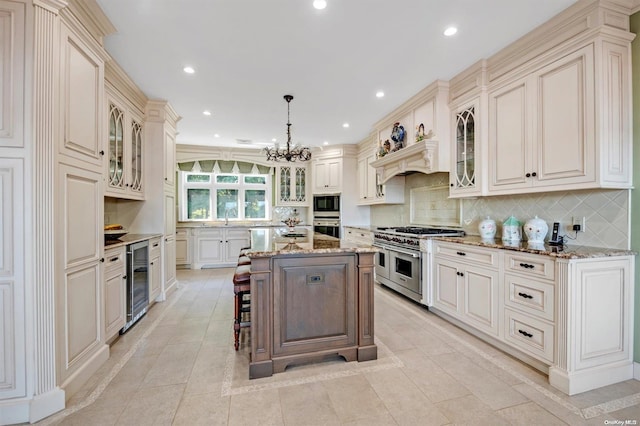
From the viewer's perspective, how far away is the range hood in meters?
3.47

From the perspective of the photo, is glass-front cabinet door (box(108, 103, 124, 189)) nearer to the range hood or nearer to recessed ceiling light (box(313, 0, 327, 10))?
recessed ceiling light (box(313, 0, 327, 10))

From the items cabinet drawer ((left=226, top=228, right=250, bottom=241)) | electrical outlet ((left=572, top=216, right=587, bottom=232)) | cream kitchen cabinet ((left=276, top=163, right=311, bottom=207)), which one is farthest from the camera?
Result: cream kitchen cabinet ((left=276, top=163, right=311, bottom=207))

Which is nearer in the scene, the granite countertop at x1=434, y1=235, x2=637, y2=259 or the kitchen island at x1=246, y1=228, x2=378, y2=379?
the granite countertop at x1=434, y1=235, x2=637, y2=259

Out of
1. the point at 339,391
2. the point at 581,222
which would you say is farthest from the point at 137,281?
the point at 581,222

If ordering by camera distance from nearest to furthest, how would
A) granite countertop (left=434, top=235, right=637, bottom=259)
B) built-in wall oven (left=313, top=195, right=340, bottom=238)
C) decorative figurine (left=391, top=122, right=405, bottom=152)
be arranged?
granite countertop (left=434, top=235, right=637, bottom=259) → decorative figurine (left=391, top=122, right=405, bottom=152) → built-in wall oven (left=313, top=195, right=340, bottom=238)

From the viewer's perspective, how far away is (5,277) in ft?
5.33

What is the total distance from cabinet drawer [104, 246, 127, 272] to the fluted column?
80 centimetres

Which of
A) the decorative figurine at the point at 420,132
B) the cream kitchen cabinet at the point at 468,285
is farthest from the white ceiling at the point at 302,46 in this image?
the cream kitchen cabinet at the point at 468,285

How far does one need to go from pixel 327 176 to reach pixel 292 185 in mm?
968

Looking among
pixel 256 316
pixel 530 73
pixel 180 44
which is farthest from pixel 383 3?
pixel 256 316

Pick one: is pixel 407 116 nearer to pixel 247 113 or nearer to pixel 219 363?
pixel 247 113

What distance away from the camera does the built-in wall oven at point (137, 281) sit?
9.53 ft

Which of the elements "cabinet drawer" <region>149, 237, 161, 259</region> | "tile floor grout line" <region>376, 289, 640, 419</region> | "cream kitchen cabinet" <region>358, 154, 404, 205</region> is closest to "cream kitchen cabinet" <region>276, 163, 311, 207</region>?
"cream kitchen cabinet" <region>358, 154, 404, 205</region>

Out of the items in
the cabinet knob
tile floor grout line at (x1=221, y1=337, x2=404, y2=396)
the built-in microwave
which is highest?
the built-in microwave
